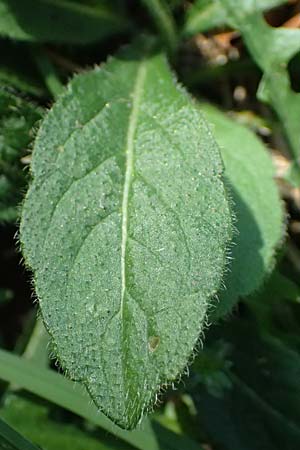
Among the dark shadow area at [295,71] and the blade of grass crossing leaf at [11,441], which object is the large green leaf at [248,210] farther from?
the blade of grass crossing leaf at [11,441]

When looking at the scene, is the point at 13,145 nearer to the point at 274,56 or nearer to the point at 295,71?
the point at 274,56

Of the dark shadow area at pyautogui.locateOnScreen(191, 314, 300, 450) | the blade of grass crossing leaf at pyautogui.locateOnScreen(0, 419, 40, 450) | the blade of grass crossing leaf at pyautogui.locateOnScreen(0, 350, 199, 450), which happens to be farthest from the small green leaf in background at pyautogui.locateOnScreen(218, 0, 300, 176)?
the blade of grass crossing leaf at pyautogui.locateOnScreen(0, 419, 40, 450)

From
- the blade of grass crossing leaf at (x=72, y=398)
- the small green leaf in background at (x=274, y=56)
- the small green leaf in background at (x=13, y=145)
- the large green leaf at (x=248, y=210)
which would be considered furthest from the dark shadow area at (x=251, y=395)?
the small green leaf in background at (x=13, y=145)

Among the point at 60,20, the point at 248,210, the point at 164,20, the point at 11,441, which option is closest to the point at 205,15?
the point at 164,20

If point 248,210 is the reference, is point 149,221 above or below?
above

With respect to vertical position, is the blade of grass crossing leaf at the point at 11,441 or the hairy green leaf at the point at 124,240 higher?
the hairy green leaf at the point at 124,240

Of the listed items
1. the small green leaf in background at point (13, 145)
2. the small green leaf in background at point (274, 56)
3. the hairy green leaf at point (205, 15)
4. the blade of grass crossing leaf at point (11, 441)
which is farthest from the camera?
the hairy green leaf at point (205, 15)

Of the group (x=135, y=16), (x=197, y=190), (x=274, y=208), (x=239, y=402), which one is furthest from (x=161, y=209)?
(x=135, y=16)
